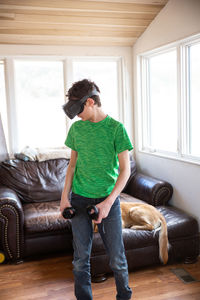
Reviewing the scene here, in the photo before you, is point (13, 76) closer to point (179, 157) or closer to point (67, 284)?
point (179, 157)

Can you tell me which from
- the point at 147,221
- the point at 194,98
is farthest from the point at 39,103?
the point at 147,221

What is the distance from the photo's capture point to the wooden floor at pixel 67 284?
2.44m

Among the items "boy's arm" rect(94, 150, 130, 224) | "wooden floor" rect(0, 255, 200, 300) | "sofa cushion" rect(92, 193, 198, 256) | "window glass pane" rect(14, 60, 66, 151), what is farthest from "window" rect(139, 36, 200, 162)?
"boy's arm" rect(94, 150, 130, 224)

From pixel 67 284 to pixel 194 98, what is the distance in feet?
6.86

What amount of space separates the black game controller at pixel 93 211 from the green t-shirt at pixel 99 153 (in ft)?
0.39

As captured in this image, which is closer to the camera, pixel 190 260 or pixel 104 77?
pixel 190 260

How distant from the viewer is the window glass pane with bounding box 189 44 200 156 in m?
3.21

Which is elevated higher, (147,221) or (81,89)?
(81,89)

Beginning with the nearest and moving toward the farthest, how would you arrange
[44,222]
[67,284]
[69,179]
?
[69,179] → [67,284] → [44,222]

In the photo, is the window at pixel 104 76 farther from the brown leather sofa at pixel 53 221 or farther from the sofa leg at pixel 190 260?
the sofa leg at pixel 190 260

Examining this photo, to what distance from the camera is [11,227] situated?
2.98 m

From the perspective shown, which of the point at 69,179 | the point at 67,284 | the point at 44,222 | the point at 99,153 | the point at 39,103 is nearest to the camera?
the point at 99,153

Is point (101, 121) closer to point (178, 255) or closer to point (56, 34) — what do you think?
point (178, 255)

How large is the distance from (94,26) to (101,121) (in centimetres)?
232
